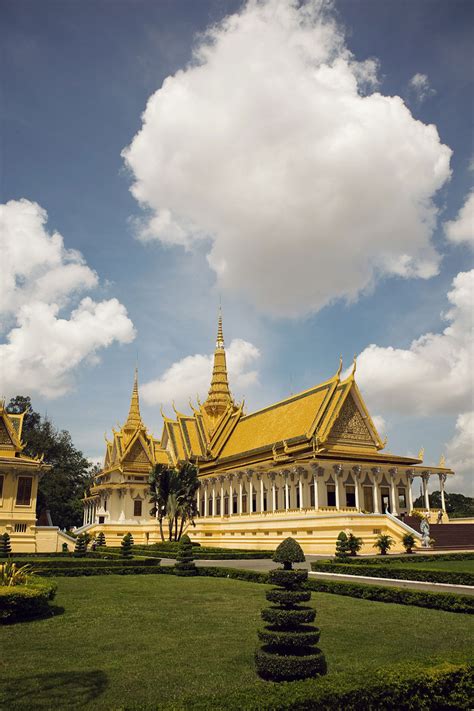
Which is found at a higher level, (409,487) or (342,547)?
(409,487)

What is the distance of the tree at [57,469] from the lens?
216 ft

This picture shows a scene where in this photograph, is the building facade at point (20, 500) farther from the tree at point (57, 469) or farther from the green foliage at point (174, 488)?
→ the tree at point (57, 469)

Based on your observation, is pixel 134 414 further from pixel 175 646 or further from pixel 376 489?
pixel 175 646

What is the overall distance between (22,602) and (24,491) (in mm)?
29030

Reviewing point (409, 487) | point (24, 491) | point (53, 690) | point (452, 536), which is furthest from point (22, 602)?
point (409, 487)

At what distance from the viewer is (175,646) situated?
10.2 m

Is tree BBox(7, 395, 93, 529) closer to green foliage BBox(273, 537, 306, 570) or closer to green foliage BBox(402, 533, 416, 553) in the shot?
green foliage BBox(402, 533, 416, 553)

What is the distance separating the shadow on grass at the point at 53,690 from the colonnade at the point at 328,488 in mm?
27894

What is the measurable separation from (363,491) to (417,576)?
75.7ft

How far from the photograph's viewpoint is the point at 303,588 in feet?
26.9

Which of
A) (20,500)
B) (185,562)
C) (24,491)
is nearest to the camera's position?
(185,562)

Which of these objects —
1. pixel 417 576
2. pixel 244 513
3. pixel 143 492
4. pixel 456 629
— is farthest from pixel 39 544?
pixel 456 629

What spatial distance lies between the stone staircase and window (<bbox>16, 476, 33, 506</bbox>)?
25061 mm

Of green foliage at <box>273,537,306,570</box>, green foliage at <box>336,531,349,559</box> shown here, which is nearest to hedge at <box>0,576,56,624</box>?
green foliage at <box>273,537,306,570</box>
